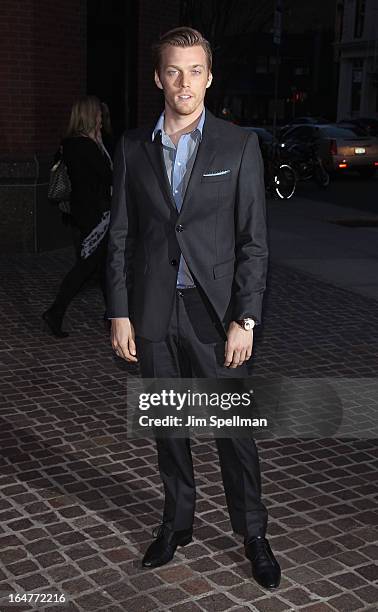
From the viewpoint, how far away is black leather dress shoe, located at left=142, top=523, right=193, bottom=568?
3.57m

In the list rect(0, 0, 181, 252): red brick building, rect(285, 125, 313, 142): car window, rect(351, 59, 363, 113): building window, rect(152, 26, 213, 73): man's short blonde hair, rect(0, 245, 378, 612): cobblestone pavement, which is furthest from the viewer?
rect(351, 59, 363, 113): building window

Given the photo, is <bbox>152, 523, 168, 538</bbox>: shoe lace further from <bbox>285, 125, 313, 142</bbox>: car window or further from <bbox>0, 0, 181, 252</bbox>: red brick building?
<bbox>285, 125, 313, 142</bbox>: car window

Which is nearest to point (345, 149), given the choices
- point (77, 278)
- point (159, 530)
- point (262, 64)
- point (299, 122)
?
point (299, 122)

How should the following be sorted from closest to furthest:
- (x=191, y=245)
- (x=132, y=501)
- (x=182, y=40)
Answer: (x=182, y=40)
(x=191, y=245)
(x=132, y=501)

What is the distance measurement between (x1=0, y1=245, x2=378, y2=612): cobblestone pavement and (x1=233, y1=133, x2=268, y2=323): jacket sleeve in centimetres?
119

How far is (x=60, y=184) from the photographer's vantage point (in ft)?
23.4

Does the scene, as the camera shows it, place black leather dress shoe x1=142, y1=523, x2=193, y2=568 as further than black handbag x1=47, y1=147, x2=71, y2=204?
No

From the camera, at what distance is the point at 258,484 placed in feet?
11.3

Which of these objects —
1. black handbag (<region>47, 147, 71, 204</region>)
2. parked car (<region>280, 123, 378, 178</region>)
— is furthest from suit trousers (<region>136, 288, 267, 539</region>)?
parked car (<region>280, 123, 378, 178</region>)

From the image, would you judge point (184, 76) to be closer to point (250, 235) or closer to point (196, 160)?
point (196, 160)

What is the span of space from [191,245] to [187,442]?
3.02 ft

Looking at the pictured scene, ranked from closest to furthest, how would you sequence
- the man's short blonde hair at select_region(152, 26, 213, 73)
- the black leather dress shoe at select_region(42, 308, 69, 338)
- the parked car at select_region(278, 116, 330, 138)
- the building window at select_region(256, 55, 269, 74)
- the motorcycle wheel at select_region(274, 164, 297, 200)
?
the man's short blonde hair at select_region(152, 26, 213, 73), the black leather dress shoe at select_region(42, 308, 69, 338), the motorcycle wheel at select_region(274, 164, 297, 200), the parked car at select_region(278, 116, 330, 138), the building window at select_region(256, 55, 269, 74)

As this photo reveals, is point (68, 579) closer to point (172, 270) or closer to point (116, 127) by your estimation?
point (172, 270)

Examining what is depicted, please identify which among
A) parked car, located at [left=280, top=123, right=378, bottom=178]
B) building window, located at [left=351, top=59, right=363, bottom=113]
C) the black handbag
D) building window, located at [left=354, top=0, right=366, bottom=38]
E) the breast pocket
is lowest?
parked car, located at [left=280, top=123, right=378, bottom=178]
